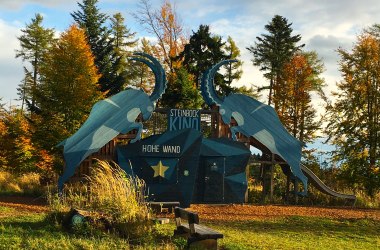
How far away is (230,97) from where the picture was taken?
1850cm

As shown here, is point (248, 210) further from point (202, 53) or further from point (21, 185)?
point (202, 53)

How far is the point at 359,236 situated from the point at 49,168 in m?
18.2

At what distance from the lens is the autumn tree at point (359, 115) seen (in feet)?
72.3

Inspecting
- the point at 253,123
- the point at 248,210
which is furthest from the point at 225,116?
the point at 248,210

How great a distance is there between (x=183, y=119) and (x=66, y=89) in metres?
9.35

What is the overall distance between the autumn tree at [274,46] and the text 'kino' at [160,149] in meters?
21.8

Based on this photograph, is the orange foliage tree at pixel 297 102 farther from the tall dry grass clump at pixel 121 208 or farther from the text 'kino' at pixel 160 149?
the tall dry grass clump at pixel 121 208

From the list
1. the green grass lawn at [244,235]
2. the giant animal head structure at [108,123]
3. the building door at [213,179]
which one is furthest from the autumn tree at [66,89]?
the green grass lawn at [244,235]

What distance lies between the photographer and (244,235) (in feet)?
35.0

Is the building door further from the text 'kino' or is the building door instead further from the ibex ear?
the ibex ear

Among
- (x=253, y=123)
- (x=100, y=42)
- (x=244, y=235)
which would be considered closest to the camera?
(x=244, y=235)

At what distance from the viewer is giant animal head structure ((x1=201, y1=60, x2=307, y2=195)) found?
1795 centimetres

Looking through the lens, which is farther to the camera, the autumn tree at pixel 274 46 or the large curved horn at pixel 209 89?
the autumn tree at pixel 274 46

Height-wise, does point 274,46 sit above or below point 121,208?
above
